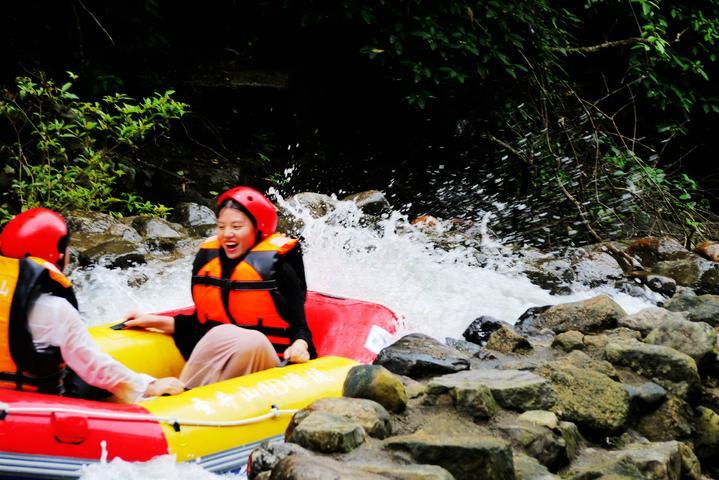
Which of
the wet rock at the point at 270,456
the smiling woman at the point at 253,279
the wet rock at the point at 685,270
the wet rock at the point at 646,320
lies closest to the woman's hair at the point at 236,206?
the smiling woman at the point at 253,279

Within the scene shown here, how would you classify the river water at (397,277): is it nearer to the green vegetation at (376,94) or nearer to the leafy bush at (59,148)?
the leafy bush at (59,148)

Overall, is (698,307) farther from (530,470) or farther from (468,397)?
(530,470)

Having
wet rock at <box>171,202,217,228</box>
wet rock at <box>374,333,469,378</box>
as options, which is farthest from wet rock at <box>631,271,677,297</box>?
wet rock at <box>171,202,217,228</box>

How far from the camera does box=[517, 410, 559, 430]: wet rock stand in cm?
282

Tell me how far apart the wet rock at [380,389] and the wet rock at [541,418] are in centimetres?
45

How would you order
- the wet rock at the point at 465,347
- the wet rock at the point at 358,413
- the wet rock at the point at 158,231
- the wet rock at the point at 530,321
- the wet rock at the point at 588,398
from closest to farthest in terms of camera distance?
the wet rock at the point at 358,413 < the wet rock at the point at 588,398 < the wet rock at the point at 465,347 < the wet rock at the point at 530,321 < the wet rock at the point at 158,231

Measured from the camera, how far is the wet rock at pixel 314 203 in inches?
301

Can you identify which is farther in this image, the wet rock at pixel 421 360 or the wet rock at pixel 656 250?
the wet rock at pixel 656 250

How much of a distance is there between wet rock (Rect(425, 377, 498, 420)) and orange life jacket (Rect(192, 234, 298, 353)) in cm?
92

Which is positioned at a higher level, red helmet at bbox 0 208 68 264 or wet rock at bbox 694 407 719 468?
red helmet at bbox 0 208 68 264

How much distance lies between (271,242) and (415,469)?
5.24 feet

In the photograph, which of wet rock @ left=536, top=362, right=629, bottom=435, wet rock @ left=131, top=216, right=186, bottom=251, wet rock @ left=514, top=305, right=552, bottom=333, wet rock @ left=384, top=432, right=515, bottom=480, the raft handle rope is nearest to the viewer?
wet rock @ left=384, top=432, right=515, bottom=480

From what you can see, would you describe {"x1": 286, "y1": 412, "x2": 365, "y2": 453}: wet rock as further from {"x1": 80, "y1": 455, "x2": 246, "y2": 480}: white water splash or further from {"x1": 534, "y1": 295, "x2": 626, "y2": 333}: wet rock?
{"x1": 534, "y1": 295, "x2": 626, "y2": 333}: wet rock

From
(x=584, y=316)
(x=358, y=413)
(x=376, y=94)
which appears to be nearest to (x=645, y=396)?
(x=584, y=316)
